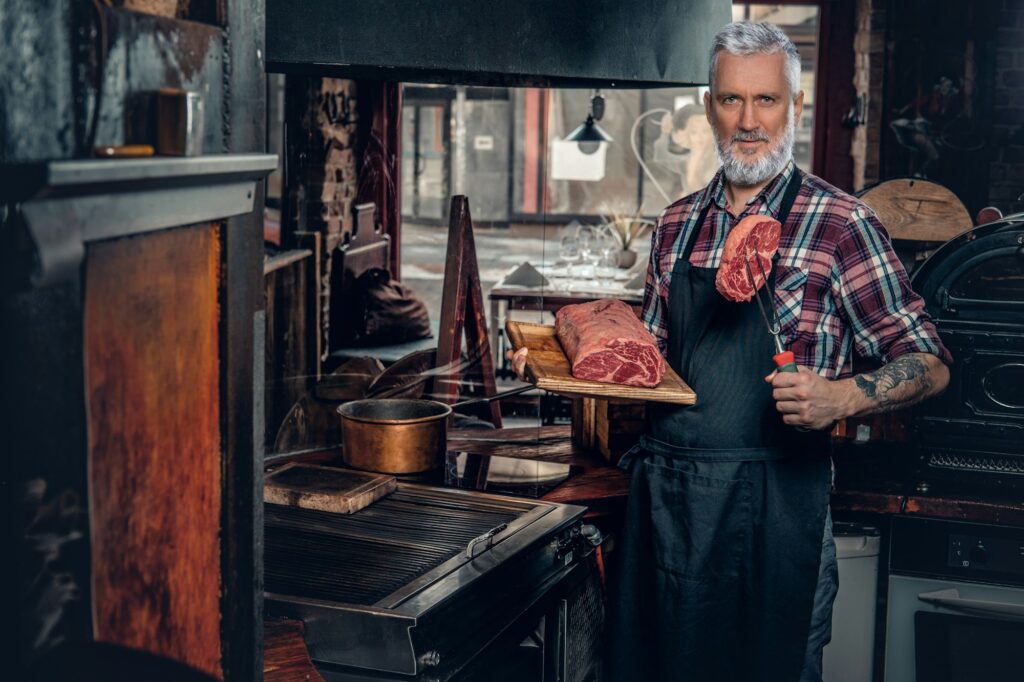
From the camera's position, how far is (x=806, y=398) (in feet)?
8.44

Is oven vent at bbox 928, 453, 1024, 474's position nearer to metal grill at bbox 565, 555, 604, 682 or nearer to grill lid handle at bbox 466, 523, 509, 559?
metal grill at bbox 565, 555, 604, 682

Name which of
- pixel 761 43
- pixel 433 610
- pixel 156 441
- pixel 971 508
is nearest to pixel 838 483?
pixel 971 508

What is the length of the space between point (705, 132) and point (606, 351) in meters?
7.87

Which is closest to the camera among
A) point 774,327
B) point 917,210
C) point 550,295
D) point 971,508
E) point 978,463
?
point 774,327

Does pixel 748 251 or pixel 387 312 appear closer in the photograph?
pixel 748 251

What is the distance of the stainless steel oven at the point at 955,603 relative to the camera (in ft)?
12.0

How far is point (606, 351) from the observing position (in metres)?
2.84

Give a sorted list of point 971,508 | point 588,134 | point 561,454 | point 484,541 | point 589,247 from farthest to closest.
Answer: point 588,134
point 589,247
point 561,454
point 971,508
point 484,541

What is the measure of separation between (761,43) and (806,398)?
94 centimetres

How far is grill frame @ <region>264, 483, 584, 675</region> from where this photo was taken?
7.17 feet

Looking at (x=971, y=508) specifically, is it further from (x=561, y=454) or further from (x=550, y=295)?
(x=550, y=295)

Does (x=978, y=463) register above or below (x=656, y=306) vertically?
below

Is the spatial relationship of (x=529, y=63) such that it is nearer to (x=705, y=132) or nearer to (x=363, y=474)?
(x=363, y=474)

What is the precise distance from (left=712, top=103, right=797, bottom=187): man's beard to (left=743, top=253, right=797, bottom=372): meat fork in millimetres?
281
